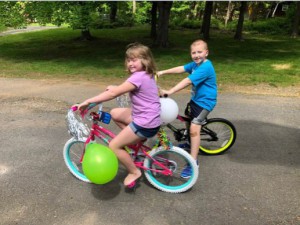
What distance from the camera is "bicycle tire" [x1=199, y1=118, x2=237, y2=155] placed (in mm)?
4625

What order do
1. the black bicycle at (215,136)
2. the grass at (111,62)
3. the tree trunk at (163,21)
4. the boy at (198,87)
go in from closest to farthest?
the boy at (198,87)
the black bicycle at (215,136)
the grass at (111,62)
the tree trunk at (163,21)

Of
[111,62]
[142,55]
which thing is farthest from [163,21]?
[142,55]

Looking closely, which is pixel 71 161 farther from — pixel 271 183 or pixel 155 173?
pixel 271 183

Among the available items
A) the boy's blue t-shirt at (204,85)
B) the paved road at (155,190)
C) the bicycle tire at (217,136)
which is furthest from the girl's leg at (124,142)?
the bicycle tire at (217,136)

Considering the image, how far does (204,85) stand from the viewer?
12.9ft

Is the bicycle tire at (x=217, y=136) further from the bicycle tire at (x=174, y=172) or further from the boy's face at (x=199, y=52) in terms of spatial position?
the boy's face at (x=199, y=52)

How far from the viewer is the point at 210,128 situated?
463cm

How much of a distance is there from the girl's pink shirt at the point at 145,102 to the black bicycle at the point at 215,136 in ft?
4.24

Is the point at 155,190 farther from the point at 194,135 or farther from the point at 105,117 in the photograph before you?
the point at 105,117

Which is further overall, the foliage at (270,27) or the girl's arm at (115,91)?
the foliage at (270,27)

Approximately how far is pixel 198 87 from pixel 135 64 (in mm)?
1146

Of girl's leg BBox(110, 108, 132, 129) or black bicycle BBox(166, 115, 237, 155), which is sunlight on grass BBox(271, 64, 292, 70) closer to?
black bicycle BBox(166, 115, 237, 155)

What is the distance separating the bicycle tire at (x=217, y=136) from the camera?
462cm

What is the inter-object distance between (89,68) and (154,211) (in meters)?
8.80
